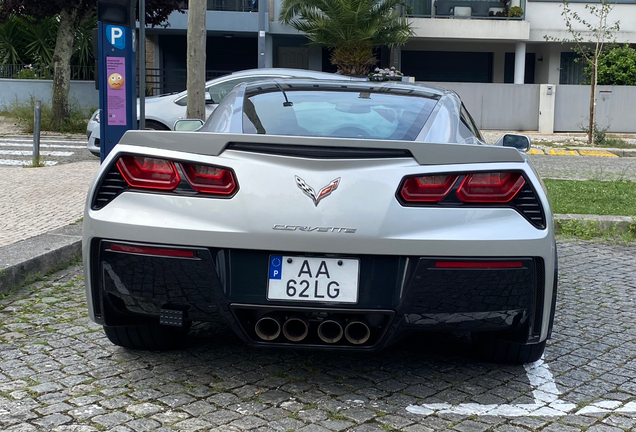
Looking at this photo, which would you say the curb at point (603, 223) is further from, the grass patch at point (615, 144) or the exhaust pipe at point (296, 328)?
the grass patch at point (615, 144)

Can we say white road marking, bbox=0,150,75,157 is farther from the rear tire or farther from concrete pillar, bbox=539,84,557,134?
concrete pillar, bbox=539,84,557,134

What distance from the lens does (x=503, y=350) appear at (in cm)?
372

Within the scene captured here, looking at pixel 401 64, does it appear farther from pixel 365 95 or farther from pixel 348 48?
pixel 365 95

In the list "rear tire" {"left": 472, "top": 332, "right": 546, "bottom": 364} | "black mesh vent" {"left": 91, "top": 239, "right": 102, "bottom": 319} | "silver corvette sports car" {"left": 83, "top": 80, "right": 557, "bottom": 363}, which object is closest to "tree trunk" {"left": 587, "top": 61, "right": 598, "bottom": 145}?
"rear tire" {"left": 472, "top": 332, "right": 546, "bottom": 364}

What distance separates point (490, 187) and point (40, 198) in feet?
21.1

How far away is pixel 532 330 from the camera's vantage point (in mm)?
3338

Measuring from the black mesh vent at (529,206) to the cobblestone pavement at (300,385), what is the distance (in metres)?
0.76

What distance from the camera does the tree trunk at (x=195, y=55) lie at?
11000mm

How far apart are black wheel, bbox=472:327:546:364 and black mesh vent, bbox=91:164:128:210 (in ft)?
5.69

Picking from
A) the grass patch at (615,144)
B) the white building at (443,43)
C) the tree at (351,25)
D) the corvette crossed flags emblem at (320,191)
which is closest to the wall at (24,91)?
the white building at (443,43)

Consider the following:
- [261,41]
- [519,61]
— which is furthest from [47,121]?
[519,61]

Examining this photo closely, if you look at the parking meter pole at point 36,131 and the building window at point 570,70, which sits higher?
the building window at point 570,70

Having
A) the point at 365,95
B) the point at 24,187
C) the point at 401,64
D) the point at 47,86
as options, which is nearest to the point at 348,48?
the point at 401,64

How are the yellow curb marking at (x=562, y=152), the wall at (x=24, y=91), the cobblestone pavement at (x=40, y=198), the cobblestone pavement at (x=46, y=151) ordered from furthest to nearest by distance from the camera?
the wall at (x=24, y=91) < the yellow curb marking at (x=562, y=152) < the cobblestone pavement at (x=46, y=151) < the cobblestone pavement at (x=40, y=198)
